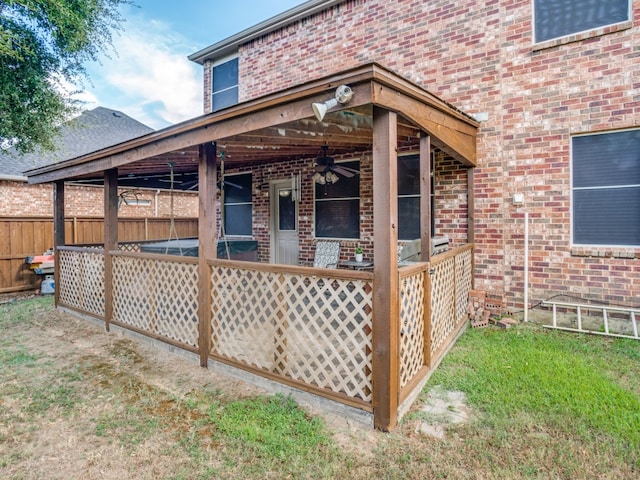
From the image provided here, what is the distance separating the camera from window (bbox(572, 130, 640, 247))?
14.8ft

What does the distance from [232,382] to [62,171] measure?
491 centimetres

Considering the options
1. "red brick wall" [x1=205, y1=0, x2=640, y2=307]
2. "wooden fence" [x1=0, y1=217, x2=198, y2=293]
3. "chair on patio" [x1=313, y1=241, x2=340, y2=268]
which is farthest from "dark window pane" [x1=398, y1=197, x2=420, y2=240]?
"wooden fence" [x1=0, y1=217, x2=198, y2=293]

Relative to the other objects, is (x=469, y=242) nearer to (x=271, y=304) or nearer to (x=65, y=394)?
(x=271, y=304)

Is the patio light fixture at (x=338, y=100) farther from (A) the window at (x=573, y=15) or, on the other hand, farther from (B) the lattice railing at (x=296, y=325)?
(A) the window at (x=573, y=15)

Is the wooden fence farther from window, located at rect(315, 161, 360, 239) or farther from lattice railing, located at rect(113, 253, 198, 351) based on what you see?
window, located at rect(315, 161, 360, 239)

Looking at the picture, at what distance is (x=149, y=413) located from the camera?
305 centimetres

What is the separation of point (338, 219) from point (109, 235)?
3.88 metres

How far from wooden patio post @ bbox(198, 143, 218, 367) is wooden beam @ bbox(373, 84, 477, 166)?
6.99 ft

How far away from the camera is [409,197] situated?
236 inches

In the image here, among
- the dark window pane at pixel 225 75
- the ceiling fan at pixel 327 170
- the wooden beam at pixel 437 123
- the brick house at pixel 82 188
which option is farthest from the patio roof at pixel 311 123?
the dark window pane at pixel 225 75

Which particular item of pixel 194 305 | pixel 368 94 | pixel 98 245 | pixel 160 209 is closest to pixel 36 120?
pixel 98 245

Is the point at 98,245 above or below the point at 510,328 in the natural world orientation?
above

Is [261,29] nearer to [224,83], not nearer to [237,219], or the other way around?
[224,83]

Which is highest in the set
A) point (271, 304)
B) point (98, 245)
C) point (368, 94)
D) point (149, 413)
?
point (368, 94)
